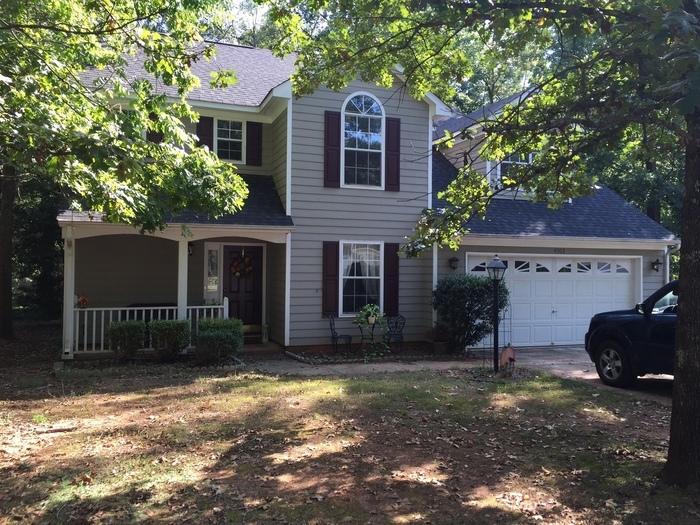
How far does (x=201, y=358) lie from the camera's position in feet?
33.2

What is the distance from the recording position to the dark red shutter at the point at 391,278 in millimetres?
12438

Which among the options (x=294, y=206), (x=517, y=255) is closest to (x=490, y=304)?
(x=517, y=255)

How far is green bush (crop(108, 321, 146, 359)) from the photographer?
33.1 ft

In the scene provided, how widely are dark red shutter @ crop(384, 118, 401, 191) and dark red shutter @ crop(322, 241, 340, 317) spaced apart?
1.87 meters

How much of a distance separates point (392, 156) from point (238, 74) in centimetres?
480

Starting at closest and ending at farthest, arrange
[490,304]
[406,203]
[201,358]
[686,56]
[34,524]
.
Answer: [34,524]
[686,56]
[201,358]
[490,304]
[406,203]

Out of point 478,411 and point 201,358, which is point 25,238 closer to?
point 201,358

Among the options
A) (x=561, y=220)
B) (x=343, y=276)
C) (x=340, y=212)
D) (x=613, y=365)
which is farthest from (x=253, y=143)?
(x=613, y=365)

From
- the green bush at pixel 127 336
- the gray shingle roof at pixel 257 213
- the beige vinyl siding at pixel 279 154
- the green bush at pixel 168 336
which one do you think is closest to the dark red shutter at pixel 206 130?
the gray shingle roof at pixel 257 213

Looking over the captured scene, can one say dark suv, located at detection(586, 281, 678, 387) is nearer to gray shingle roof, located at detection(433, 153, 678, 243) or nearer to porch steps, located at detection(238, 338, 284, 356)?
gray shingle roof, located at detection(433, 153, 678, 243)

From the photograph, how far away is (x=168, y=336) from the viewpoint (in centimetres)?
1031

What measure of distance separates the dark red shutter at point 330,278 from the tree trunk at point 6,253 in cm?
845

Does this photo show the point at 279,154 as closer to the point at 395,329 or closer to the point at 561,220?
the point at 395,329

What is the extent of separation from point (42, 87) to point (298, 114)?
19.3ft
